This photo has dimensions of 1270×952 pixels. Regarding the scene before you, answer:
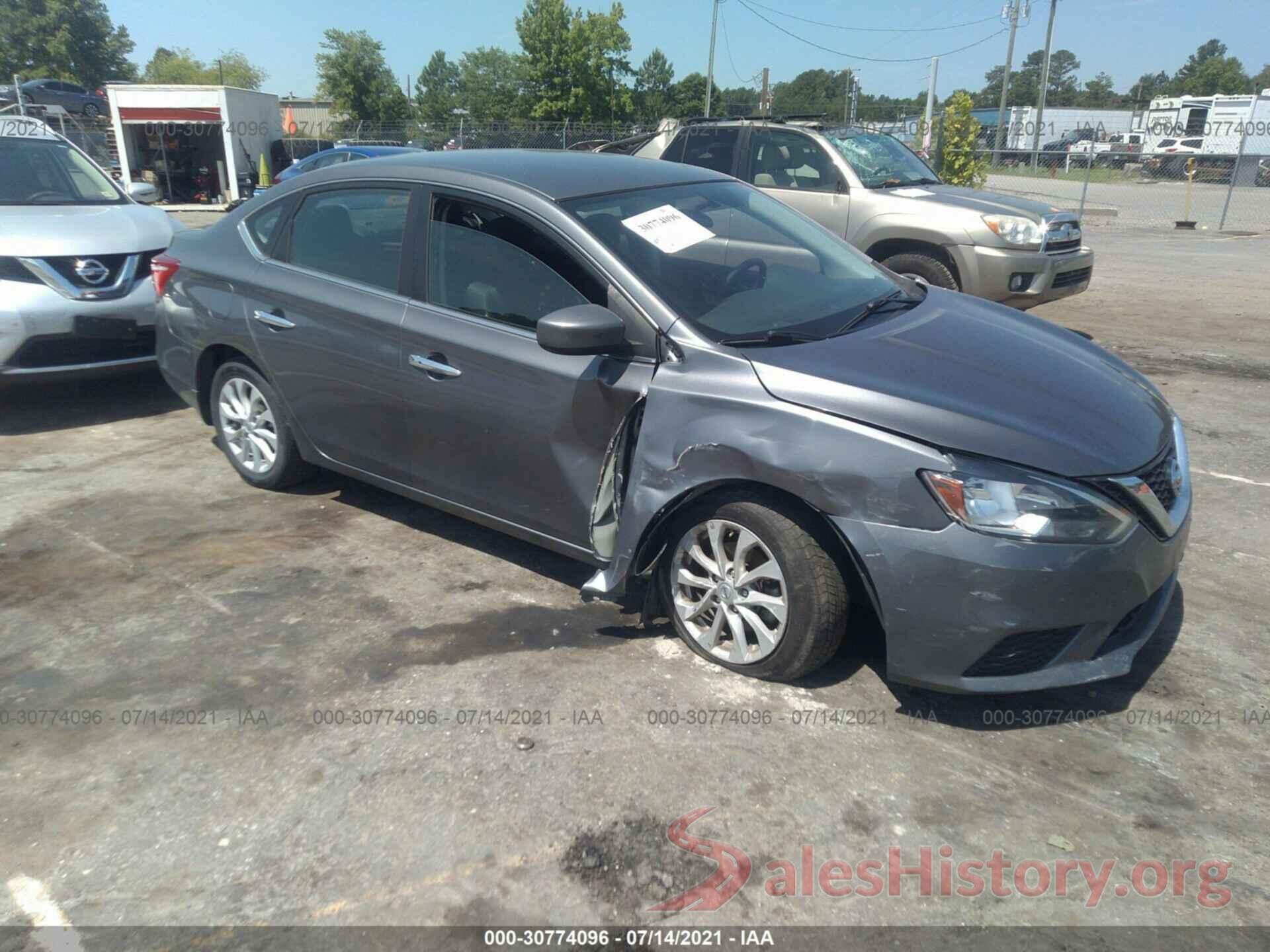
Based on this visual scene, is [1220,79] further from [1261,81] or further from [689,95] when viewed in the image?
[689,95]

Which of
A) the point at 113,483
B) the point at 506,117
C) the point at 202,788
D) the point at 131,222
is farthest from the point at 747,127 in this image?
the point at 506,117

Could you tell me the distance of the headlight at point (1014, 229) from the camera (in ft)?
25.3

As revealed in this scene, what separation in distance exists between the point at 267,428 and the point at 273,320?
0.64 m

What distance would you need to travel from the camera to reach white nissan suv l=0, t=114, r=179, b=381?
5883mm

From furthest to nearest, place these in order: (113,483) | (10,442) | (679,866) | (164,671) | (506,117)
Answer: (506,117), (10,442), (113,483), (164,671), (679,866)

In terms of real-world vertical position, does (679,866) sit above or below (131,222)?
below

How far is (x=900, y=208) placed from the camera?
26.1 ft

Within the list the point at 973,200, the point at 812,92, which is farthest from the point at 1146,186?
the point at 812,92

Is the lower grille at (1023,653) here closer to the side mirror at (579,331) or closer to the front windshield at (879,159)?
Result: the side mirror at (579,331)

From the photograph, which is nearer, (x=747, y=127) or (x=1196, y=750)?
(x=1196, y=750)

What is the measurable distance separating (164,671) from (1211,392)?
692 cm

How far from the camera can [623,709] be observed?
3.20m

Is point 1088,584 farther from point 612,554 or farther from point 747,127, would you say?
point 747,127

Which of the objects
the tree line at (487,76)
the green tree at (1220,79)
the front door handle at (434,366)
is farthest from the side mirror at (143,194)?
the green tree at (1220,79)
